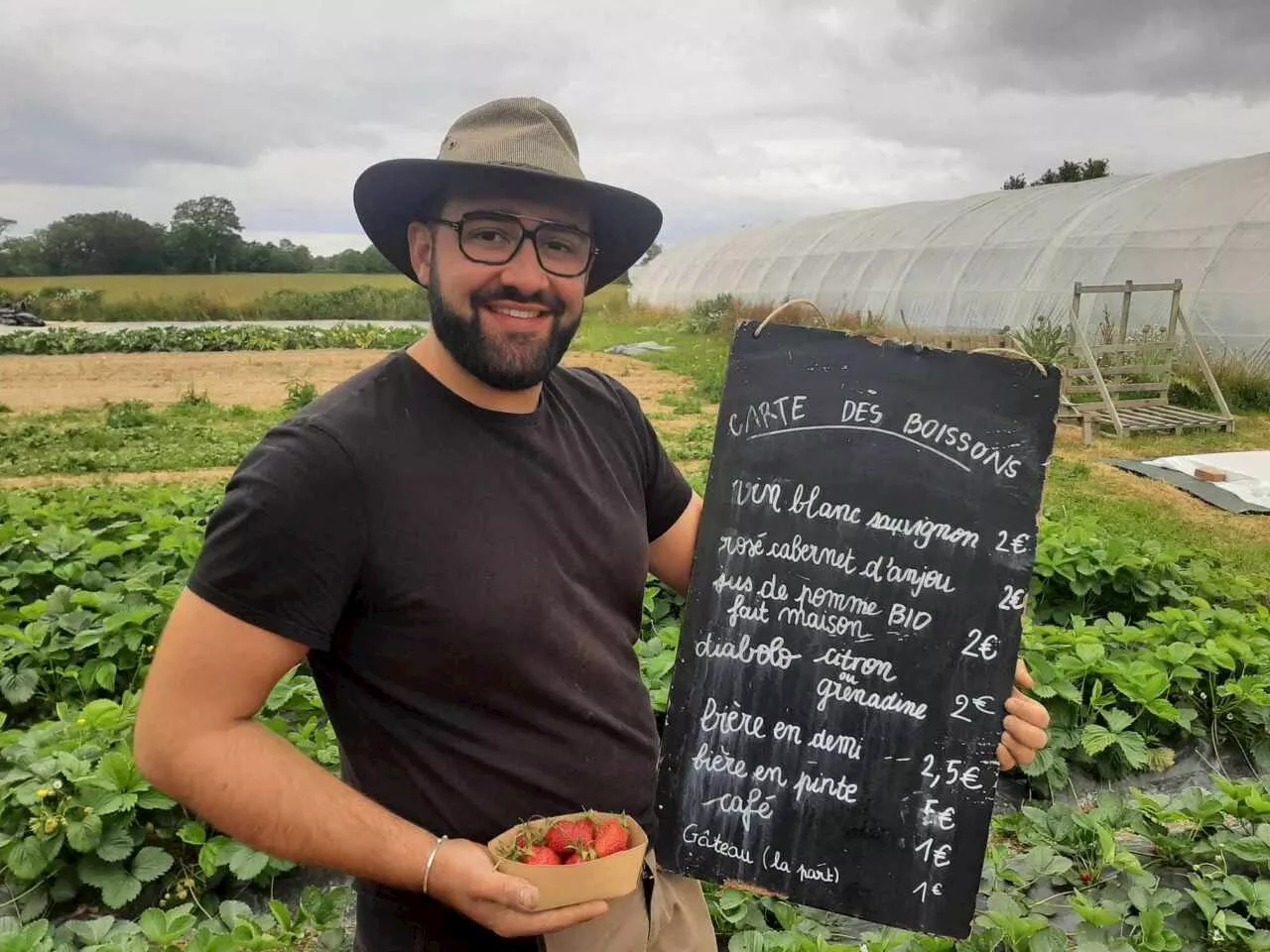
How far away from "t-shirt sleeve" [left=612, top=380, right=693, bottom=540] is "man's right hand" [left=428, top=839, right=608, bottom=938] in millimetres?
744

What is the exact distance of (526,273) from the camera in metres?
1.55

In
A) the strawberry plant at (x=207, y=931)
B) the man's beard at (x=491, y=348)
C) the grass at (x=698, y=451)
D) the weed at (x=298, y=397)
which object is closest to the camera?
the man's beard at (x=491, y=348)

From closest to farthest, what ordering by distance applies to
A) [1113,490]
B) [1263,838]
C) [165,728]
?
1. [165,728]
2. [1263,838]
3. [1113,490]

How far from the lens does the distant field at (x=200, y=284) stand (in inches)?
1377

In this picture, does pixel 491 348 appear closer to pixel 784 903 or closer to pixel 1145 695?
pixel 784 903

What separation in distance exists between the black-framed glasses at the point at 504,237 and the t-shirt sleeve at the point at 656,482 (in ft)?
1.24

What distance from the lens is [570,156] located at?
1634mm

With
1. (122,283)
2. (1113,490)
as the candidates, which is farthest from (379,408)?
(122,283)

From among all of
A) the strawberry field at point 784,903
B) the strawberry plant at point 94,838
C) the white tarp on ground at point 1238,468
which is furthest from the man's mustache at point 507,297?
the white tarp on ground at point 1238,468

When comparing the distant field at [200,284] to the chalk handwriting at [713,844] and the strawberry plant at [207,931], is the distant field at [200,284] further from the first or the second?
the chalk handwriting at [713,844]

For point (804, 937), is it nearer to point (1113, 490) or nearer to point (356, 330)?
point (1113, 490)

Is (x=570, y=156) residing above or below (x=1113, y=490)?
above

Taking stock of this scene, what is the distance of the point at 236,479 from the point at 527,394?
0.49 metres

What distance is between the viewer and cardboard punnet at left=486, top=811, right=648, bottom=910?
4.38ft
